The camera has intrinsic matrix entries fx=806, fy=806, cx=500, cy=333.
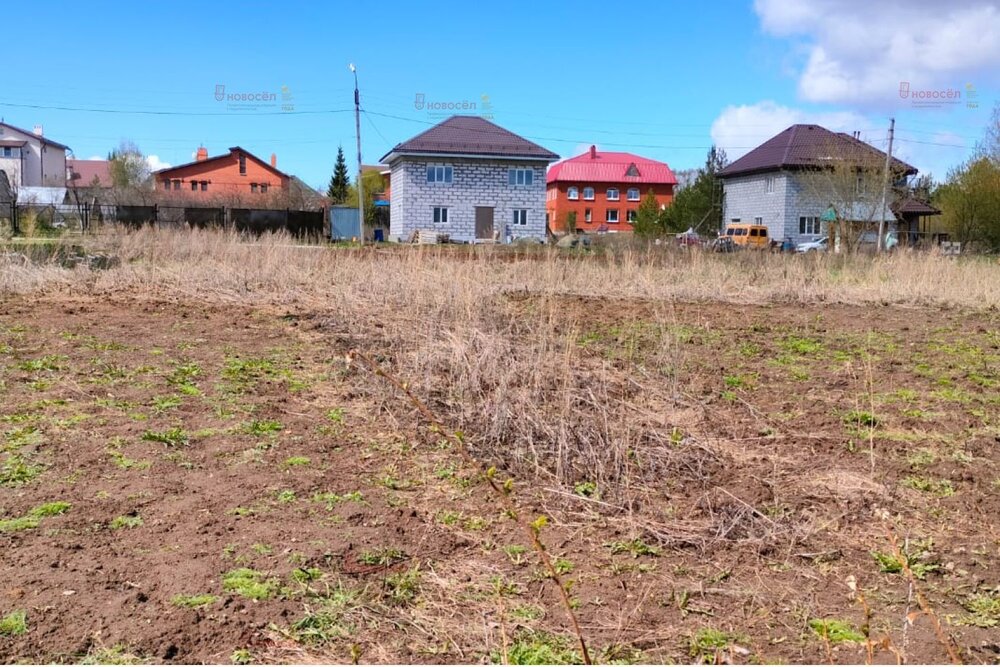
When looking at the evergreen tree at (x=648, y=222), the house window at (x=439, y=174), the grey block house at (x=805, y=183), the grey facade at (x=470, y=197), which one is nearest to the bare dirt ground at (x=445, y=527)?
the grey block house at (x=805, y=183)

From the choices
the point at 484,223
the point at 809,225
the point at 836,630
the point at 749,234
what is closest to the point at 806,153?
the point at 809,225

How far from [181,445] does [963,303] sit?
12284 mm

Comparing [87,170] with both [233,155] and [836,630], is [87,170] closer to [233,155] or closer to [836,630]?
[233,155]

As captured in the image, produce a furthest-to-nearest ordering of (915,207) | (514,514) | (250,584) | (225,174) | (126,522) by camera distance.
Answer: (225,174), (915,207), (126,522), (250,584), (514,514)

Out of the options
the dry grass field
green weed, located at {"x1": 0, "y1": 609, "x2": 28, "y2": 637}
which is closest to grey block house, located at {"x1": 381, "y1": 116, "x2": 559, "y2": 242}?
the dry grass field

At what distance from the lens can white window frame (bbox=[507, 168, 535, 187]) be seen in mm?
39250

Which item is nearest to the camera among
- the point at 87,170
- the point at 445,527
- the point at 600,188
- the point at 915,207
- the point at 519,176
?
the point at 445,527

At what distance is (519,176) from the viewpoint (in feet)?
129

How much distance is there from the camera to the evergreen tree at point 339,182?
55875 mm

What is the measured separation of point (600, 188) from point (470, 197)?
88.8 feet

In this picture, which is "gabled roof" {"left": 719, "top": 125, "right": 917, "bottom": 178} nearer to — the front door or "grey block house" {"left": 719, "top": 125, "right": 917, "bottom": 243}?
"grey block house" {"left": 719, "top": 125, "right": 917, "bottom": 243}

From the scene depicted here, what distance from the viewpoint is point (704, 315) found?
34.8 ft

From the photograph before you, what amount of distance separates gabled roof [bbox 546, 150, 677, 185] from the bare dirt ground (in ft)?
193

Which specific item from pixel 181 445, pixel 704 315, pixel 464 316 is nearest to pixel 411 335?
pixel 464 316
